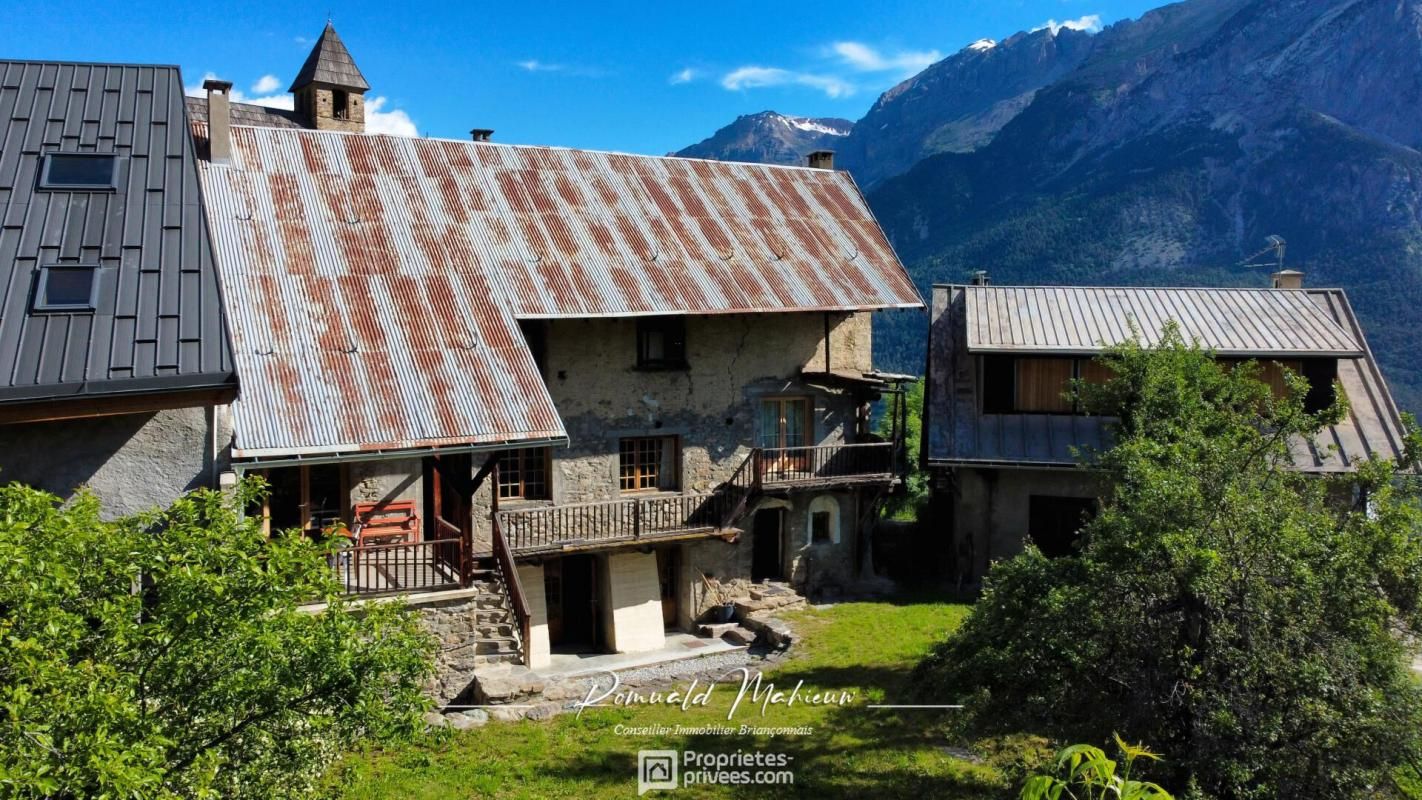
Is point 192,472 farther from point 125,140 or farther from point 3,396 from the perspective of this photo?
point 125,140

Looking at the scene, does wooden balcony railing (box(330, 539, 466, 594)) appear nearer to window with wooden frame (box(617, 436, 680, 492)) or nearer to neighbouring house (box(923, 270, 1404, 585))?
window with wooden frame (box(617, 436, 680, 492))

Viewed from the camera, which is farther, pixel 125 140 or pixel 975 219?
pixel 975 219

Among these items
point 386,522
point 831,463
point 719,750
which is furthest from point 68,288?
point 831,463

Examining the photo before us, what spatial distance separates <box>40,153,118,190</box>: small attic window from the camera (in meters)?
12.8

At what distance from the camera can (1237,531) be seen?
9.73 metres

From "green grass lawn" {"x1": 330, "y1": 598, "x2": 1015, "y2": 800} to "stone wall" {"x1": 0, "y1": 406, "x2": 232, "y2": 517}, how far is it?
3935 millimetres

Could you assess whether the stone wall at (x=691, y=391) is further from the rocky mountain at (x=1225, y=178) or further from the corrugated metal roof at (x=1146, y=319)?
the rocky mountain at (x=1225, y=178)

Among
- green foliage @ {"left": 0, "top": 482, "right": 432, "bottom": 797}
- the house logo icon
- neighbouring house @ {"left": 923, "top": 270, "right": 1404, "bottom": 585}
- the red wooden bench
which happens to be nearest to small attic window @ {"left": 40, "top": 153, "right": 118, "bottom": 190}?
the red wooden bench

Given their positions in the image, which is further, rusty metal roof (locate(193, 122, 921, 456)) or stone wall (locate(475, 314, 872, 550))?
stone wall (locate(475, 314, 872, 550))

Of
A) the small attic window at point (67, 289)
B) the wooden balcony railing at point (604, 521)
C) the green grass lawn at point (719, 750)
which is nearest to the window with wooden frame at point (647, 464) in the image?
the wooden balcony railing at point (604, 521)

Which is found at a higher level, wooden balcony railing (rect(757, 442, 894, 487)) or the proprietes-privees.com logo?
wooden balcony railing (rect(757, 442, 894, 487))

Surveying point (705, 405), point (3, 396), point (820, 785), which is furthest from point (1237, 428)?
point (3, 396)

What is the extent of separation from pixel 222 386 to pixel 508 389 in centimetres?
615

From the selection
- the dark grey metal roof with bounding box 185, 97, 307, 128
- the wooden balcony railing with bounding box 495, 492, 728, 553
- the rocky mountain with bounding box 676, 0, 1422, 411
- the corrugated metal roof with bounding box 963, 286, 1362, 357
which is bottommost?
the wooden balcony railing with bounding box 495, 492, 728, 553
